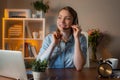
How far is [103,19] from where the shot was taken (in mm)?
4094

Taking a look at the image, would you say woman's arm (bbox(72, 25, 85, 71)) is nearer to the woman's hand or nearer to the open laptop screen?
the woman's hand

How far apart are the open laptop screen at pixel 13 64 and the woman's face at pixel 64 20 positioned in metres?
0.64

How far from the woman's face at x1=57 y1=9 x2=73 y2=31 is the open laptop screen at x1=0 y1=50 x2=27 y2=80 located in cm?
64

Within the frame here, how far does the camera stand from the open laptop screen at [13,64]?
1.60m

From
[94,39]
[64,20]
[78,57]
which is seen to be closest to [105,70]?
[78,57]

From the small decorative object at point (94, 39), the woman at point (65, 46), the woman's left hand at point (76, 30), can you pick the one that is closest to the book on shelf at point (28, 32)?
the small decorative object at point (94, 39)

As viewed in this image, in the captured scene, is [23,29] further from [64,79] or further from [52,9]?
[64,79]

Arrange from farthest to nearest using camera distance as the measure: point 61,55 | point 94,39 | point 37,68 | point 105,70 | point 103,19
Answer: point 103,19 → point 94,39 → point 61,55 → point 105,70 → point 37,68

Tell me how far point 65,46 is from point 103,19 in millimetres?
2075

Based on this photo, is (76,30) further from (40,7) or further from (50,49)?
(40,7)

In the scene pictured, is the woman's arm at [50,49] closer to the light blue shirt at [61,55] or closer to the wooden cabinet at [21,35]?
the light blue shirt at [61,55]

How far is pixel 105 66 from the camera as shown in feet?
5.94

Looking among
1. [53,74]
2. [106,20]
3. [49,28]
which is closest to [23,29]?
[49,28]

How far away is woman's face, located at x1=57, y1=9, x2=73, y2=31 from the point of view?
2121 millimetres
